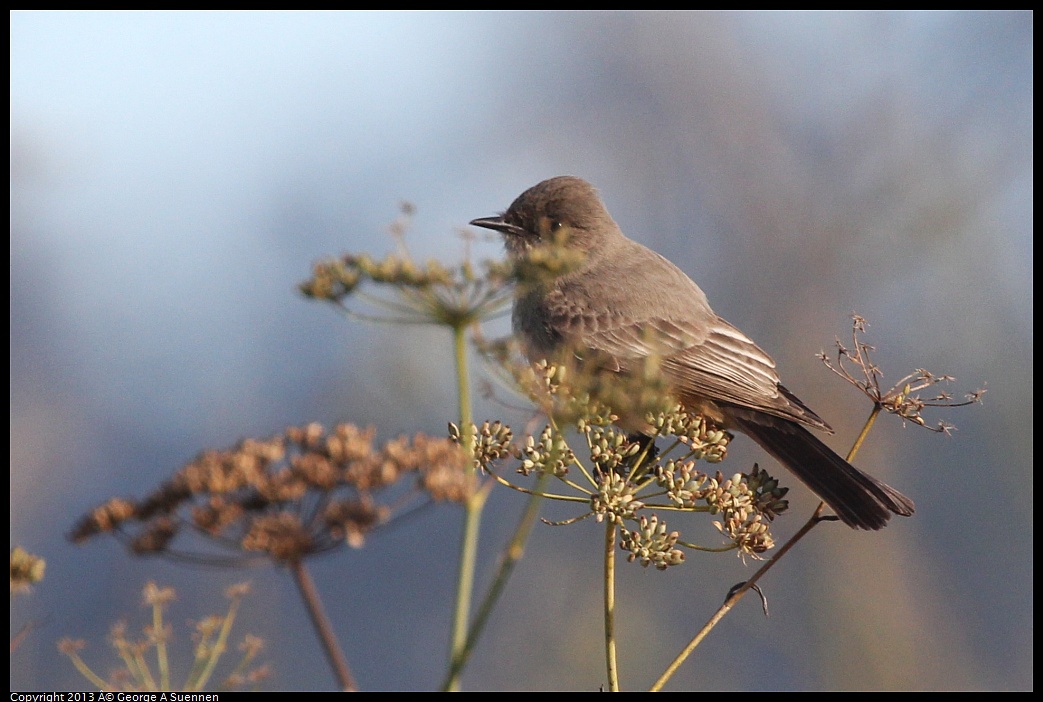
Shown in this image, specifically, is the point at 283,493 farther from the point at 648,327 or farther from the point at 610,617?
the point at 648,327

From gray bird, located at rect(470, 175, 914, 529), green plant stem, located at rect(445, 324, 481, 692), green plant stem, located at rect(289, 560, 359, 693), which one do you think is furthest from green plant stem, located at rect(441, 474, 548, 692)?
gray bird, located at rect(470, 175, 914, 529)

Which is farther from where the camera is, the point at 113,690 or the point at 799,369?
the point at 799,369

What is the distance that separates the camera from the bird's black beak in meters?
5.97

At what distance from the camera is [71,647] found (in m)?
2.44

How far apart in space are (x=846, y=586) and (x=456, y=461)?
8131 mm

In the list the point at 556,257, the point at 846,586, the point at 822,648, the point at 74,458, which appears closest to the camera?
the point at 556,257

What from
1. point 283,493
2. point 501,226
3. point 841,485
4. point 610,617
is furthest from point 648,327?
point 283,493

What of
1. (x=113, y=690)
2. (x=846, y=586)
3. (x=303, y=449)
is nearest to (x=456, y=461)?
(x=303, y=449)

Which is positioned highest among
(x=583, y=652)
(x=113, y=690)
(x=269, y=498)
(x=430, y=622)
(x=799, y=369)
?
(x=269, y=498)

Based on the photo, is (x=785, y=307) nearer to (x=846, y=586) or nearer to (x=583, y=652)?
Result: (x=846, y=586)

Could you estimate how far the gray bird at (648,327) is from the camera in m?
5.03

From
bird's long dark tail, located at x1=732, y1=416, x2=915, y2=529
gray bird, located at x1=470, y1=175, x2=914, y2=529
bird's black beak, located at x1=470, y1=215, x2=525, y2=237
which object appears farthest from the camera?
bird's black beak, located at x1=470, y1=215, x2=525, y2=237

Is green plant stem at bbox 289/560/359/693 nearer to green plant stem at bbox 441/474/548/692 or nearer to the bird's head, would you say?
green plant stem at bbox 441/474/548/692

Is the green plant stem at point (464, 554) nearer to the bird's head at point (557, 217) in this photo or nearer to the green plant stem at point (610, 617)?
the green plant stem at point (610, 617)
